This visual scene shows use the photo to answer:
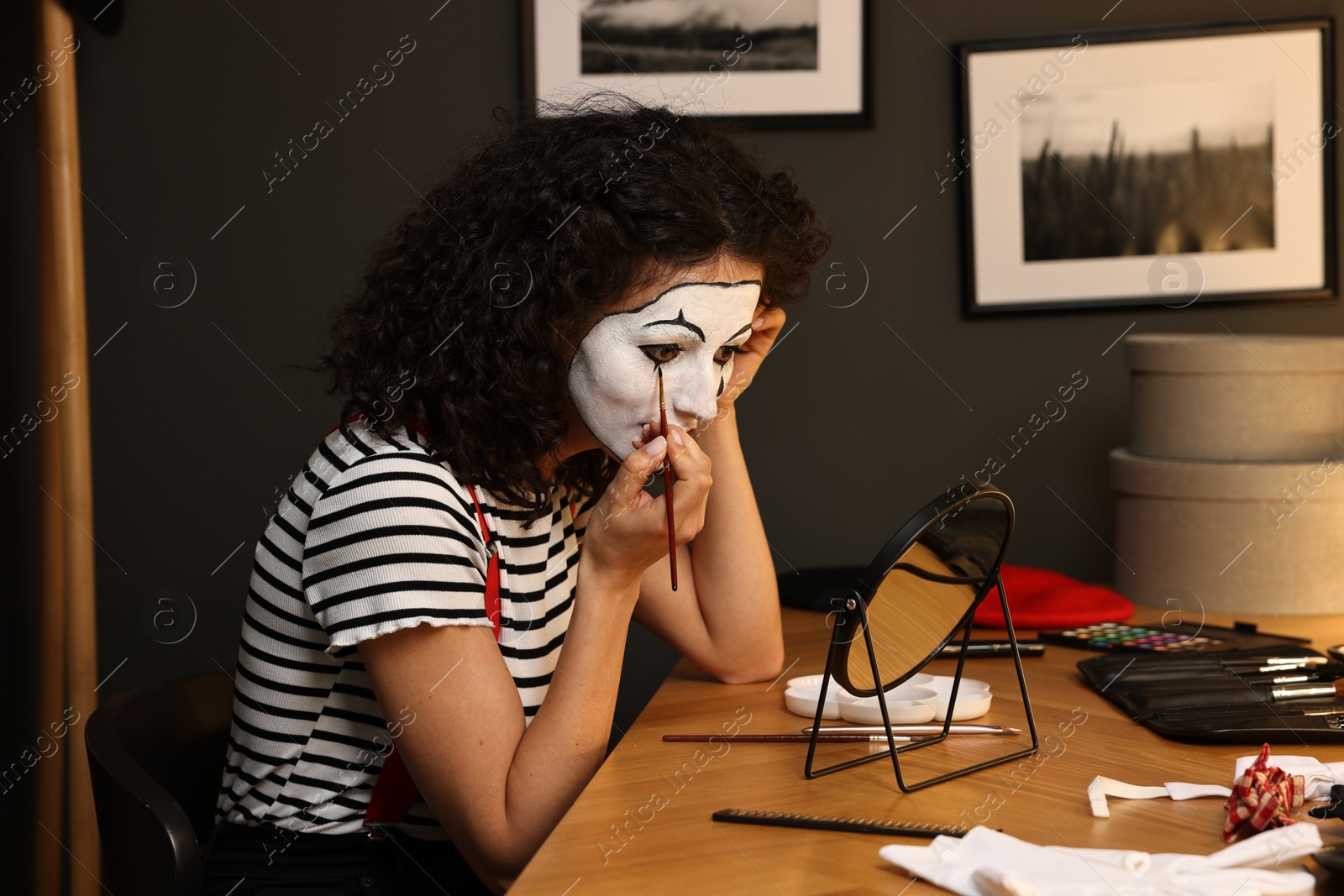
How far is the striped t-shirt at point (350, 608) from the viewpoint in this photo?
0.90 meters

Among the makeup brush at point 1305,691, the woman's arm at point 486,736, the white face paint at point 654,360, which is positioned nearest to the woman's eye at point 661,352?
the white face paint at point 654,360

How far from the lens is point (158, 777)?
1088 millimetres

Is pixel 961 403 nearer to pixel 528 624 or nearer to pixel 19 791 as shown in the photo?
pixel 528 624

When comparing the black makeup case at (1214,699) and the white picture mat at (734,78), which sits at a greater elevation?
the white picture mat at (734,78)

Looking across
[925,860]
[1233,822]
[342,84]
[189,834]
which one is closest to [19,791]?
[189,834]

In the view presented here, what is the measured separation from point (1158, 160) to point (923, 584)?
1.17 metres

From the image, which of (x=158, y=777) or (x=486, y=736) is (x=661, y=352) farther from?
(x=158, y=777)

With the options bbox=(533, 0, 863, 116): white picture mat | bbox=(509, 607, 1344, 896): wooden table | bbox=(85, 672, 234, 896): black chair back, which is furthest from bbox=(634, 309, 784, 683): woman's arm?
bbox=(533, 0, 863, 116): white picture mat

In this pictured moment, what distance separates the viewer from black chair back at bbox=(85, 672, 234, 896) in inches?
35.4

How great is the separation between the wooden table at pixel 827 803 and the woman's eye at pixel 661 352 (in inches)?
13.6

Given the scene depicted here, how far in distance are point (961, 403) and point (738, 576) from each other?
73cm

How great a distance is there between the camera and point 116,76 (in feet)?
5.95

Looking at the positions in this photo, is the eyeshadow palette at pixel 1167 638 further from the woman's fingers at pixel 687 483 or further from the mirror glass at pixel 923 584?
the woman's fingers at pixel 687 483

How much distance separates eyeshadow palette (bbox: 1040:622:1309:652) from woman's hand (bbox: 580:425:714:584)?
59 cm
